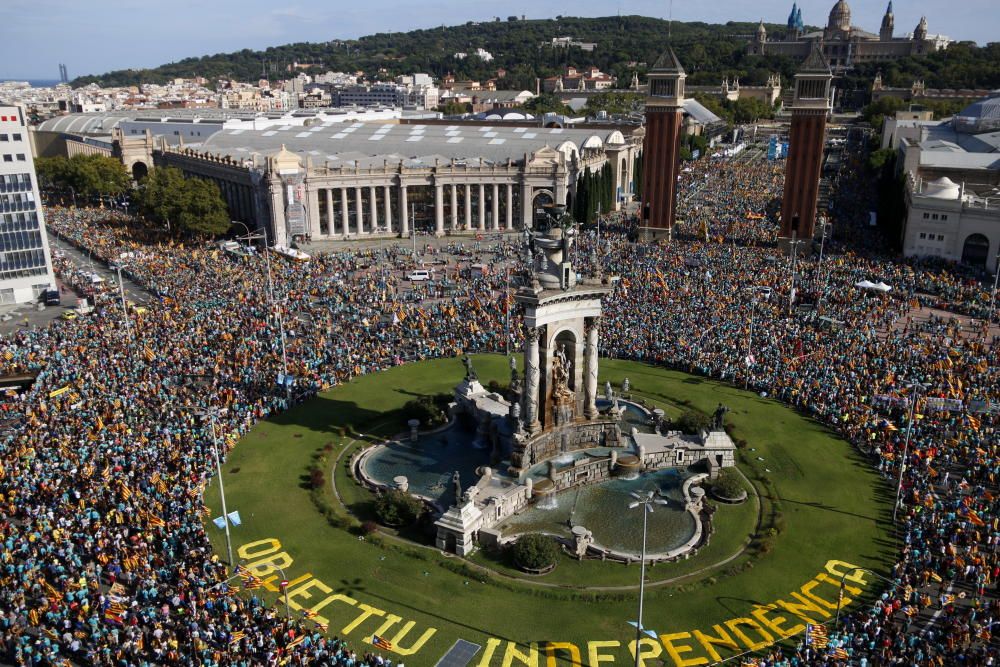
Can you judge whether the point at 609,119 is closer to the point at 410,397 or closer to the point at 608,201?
the point at 608,201

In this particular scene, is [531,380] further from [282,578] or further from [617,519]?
[282,578]

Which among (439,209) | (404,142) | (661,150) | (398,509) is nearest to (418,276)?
(439,209)

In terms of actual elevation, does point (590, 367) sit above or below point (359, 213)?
above

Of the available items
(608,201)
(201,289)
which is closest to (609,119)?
(608,201)

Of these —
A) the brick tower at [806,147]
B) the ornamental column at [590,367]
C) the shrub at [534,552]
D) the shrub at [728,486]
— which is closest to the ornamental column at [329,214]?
the brick tower at [806,147]

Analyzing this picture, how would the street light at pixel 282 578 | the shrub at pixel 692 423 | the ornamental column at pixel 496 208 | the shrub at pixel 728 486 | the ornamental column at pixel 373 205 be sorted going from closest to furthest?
the street light at pixel 282 578
the shrub at pixel 728 486
the shrub at pixel 692 423
the ornamental column at pixel 373 205
the ornamental column at pixel 496 208

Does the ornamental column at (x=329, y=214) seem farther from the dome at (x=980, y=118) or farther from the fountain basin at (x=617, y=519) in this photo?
the dome at (x=980, y=118)
